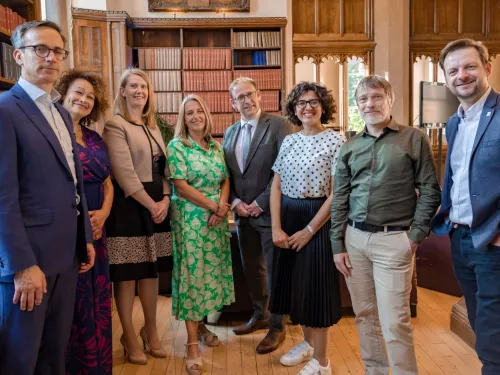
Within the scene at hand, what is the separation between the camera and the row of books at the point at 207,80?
722cm

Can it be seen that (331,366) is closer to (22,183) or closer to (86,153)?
(86,153)

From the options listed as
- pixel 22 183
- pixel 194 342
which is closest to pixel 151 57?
pixel 194 342

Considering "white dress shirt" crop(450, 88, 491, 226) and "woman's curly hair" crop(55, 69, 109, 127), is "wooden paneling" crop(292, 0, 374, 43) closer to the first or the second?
"woman's curly hair" crop(55, 69, 109, 127)

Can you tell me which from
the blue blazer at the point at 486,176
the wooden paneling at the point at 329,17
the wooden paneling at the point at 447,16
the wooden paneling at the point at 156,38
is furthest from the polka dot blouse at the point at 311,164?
the wooden paneling at the point at 447,16

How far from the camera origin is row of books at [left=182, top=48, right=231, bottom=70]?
7168 millimetres

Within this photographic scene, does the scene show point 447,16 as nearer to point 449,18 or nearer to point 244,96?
point 449,18

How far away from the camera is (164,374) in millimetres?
2664

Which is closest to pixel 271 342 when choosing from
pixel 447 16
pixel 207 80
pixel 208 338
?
pixel 208 338

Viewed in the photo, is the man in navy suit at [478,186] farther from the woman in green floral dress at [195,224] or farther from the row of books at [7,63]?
the row of books at [7,63]

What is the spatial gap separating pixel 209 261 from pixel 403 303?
1.14 meters

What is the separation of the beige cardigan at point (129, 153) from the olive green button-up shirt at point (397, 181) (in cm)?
120

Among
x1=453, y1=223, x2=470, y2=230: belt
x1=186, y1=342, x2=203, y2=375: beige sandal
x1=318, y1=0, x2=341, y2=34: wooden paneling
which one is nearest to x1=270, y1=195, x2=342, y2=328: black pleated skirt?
x1=186, y1=342, x2=203, y2=375: beige sandal

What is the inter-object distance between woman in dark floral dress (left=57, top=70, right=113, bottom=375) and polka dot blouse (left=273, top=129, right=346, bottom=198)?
95 cm

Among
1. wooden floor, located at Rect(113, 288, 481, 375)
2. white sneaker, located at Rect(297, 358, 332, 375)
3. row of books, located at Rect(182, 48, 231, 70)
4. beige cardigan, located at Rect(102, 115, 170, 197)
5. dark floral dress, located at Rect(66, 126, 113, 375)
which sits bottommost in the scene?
wooden floor, located at Rect(113, 288, 481, 375)
